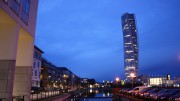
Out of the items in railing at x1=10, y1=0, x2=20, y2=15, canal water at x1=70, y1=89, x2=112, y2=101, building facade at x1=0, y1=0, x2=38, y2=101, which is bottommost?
canal water at x1=70, y1=89, x2=112, y2=101

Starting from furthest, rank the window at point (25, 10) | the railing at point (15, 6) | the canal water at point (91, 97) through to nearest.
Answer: the canal water at point (91, 97) → the window at point (25, 10) → the railing at point (15, 6)

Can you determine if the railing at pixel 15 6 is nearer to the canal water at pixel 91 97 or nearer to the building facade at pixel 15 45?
the building facade at pixel 15 45

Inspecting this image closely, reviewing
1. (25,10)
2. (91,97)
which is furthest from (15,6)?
(91,97)

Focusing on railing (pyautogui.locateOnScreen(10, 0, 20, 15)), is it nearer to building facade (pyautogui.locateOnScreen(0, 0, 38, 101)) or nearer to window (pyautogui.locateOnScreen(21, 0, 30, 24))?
building facade (pyautogui.locateOnScreen(0, 0, 38, 101))

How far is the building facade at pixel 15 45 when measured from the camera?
18766 millimetres

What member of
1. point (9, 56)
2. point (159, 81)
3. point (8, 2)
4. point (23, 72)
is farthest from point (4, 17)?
point (159, 81)

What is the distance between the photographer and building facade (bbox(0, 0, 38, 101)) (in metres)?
18.8

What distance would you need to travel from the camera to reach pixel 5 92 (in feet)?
61.5

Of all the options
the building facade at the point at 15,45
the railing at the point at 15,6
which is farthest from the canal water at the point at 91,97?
the railing at the point at 15,6

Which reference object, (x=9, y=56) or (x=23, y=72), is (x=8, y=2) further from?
(x=23, y=72)

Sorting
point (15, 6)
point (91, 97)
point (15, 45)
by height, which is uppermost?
point (15, 6)

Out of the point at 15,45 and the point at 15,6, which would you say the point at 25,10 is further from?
the point at 15,45

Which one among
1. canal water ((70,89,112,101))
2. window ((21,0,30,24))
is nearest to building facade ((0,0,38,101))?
window ((21,0,30,24))

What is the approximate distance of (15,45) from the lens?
1970cm
